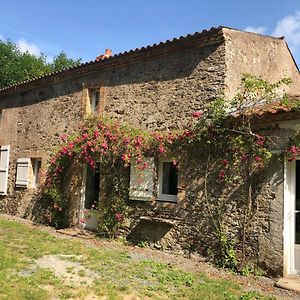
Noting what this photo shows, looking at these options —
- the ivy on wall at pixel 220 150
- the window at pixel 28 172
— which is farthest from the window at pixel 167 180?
the window at pixel 28 172

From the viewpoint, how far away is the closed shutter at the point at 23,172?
486 inches

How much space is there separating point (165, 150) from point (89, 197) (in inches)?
136

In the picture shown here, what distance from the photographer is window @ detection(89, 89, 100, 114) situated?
10797 millimetres

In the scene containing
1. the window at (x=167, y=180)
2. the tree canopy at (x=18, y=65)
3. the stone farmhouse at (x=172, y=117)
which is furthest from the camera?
the tree canopy at (x=18, y=65)

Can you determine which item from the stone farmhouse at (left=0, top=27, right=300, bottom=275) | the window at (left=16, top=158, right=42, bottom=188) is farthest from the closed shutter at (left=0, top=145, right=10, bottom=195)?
the stone farmhouse at (left=0, top=27, right=300, bottom=275)

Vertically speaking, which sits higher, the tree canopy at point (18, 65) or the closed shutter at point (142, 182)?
the tree canopy at point (18, 65)

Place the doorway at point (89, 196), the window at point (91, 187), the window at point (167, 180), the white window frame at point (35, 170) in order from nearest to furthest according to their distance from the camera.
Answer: the window at point (167, 180) < the doorway at point (89, 196) < the window at point (91, 187) < the white window frame at point (35, 170)

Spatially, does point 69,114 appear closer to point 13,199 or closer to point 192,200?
point 13,199

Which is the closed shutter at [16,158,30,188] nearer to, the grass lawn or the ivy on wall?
the ivy on wall

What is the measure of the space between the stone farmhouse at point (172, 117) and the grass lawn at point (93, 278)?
122cm

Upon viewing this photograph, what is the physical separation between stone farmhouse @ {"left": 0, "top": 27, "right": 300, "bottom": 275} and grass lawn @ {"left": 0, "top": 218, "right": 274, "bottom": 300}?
122 centimetres

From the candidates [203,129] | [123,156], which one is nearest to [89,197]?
[123,156]

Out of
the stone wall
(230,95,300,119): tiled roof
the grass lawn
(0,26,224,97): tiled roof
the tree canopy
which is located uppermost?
the tree canopy

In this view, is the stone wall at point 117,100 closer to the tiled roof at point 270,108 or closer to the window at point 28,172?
the window at point 28,172
